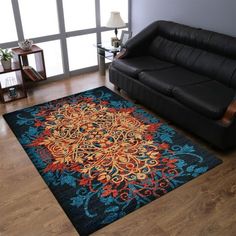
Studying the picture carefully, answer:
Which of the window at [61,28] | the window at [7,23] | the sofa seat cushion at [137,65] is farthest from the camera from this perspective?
the window at [61,28]

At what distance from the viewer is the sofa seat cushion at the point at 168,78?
135 inches

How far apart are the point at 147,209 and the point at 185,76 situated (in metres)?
1.84

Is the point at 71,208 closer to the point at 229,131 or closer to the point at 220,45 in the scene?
the point at 229,131

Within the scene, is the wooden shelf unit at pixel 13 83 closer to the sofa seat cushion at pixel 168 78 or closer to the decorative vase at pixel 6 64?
the decorative vase at pixel 6 64

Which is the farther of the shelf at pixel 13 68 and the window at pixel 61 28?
the window at pixel 61 28

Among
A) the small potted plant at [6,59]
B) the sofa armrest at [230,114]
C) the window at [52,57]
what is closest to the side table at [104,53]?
the window at [52,57]

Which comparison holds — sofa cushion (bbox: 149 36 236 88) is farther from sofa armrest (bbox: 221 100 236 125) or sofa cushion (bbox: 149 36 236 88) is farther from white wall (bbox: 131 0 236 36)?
sofa armrest (bbox: 221 100 236 125)

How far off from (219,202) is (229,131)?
0.72 m

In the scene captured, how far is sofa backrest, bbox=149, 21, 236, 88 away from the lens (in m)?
3.47

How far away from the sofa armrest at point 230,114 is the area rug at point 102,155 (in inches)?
15.5

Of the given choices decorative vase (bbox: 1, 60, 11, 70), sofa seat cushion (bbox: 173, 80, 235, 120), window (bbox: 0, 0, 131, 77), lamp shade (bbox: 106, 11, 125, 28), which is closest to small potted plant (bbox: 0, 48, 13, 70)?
decorative vase (bbox: 1, 60, 11, 70)

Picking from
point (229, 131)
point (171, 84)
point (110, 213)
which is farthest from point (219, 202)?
point (171, 84)

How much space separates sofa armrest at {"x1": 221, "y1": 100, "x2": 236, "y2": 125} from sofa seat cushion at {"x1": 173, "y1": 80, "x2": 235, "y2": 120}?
0.04m

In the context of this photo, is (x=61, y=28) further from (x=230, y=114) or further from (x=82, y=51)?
(x=230, y=114)
